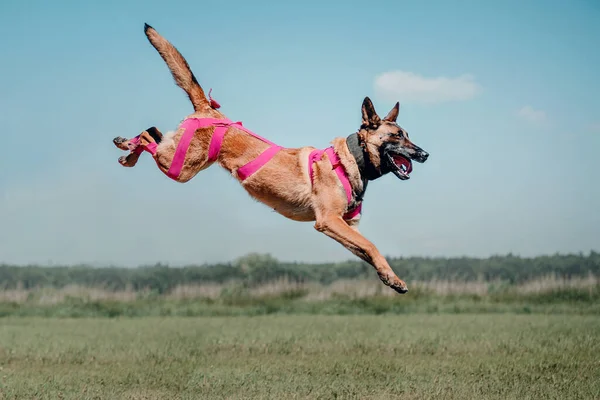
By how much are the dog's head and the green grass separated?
4679 mm

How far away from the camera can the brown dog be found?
677 centimetres

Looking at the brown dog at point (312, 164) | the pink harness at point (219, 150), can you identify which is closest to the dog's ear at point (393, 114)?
the brown dog at point (312, 164)

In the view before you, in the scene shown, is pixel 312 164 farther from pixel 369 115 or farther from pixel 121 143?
pixel 121 143

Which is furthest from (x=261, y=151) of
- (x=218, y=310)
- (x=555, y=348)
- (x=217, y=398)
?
(x=218, y=310)

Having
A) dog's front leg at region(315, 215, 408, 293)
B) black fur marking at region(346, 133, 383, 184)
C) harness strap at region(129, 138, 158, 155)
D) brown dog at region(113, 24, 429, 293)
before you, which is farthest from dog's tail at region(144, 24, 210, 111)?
dog's front leg at region(315, 215, 408, 293)

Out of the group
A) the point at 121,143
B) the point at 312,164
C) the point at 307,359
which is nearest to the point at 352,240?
the point at 312,164

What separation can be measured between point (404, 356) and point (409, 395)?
382cm

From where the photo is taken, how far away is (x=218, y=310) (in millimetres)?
24141

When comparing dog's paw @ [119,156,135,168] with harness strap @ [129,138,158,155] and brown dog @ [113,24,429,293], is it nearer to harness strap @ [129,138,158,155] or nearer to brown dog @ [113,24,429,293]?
brown dog @ [113,24,429,293]

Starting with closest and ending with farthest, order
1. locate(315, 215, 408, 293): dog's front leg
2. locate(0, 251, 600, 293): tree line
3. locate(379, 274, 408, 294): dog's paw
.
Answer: locate(379, 274, 408, 294): dog's paw → locate(315, 215, 408, 293): dog's front leg → locate(0, 251, 600, 293): tree line

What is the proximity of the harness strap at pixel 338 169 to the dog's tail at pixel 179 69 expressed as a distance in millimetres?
1402

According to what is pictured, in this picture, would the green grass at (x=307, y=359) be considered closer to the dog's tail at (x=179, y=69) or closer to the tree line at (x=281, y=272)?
the dog's tail at (x=179, y=69)

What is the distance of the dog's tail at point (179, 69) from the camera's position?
→ 25.2 feet

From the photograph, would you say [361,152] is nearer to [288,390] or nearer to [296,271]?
[288,390]
